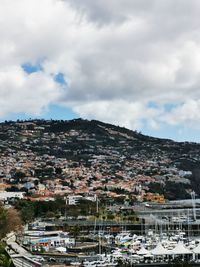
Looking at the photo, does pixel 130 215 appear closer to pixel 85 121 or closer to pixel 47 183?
pixel 47 183

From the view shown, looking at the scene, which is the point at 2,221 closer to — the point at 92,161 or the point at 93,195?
the point at 93,195

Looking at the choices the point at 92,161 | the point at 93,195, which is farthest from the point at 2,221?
the point at 92,161

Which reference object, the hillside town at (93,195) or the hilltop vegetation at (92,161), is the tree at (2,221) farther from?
the hilltop vegetation at (92,161)

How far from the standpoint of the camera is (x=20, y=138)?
172750mm

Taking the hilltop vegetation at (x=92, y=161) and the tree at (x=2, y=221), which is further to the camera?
the hilltop vegetation at (x=92, y=161)

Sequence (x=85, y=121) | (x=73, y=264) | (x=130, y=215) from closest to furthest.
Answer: (x=73, y=264), (x=130, y=215), (x=85, y=121)

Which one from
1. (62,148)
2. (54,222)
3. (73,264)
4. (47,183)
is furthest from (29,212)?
(62,148)

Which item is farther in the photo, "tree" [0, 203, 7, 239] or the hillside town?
the hillside town

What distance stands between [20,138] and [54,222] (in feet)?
361

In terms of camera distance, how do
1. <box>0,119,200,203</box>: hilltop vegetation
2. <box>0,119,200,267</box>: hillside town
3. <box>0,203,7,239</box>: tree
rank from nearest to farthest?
<box>0,203,7,239</box>: tree → <box>0,119,200,267</box>: hillside town → <box>0,119,200,203</box>: hilltop vegetation

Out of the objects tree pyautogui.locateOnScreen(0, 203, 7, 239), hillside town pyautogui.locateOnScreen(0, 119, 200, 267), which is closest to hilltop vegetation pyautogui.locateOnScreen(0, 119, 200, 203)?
hillside town pyautogui.locateOnScreen(0, 119, 200, 267)

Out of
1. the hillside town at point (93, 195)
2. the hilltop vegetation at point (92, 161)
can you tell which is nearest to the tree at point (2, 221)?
the hillside town at point (93, 195)

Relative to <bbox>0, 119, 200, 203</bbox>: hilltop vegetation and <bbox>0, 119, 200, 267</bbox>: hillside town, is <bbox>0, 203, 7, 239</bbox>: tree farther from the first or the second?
<bbox>0, 119, 200, 203</bbox>: hilltop vegetation

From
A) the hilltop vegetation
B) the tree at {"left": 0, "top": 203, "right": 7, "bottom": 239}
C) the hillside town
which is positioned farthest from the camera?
the hilltop vegetation
